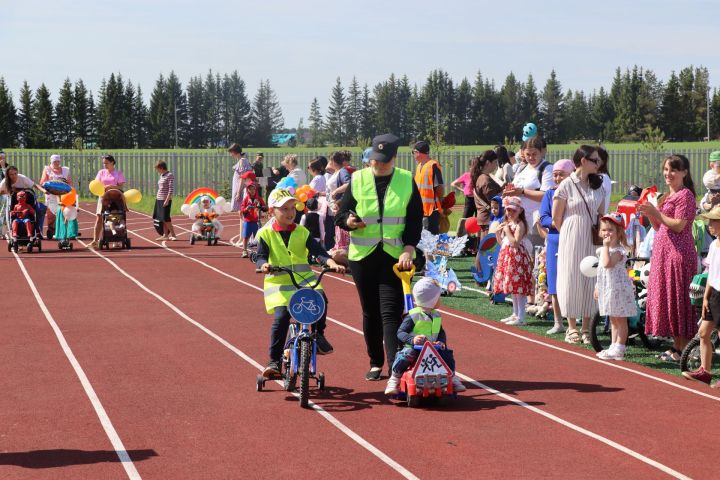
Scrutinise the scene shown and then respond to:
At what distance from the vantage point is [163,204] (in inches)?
919

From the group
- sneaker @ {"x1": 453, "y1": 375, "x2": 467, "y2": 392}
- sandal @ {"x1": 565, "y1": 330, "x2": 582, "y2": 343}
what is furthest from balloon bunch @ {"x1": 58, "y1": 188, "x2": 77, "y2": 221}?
sneaker @ {"x1": 453, "y1": 375, "x2": 467, "y2": 392}

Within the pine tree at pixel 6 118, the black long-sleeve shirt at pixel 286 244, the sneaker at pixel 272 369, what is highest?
the pine tree at pixel 6 118

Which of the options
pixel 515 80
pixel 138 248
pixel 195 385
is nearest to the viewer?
pixel 195 385

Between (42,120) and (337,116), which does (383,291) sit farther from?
(337,116)

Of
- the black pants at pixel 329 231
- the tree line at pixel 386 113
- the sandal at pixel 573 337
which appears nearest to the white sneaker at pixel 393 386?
the sandal at pixel 573 337

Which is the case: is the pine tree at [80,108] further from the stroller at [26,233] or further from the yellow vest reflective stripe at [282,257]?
the yellow vest reflective stripe at [282,257]

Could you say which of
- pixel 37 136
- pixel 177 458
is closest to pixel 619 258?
pixel 177 458

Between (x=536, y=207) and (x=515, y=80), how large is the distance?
15880cm

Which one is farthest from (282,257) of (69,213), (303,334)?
(69,213)

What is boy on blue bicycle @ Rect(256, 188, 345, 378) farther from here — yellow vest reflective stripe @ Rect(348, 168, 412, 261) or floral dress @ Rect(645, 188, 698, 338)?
floral dress @ Rect(645, 188, 698, 338)

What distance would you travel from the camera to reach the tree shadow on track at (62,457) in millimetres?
6703

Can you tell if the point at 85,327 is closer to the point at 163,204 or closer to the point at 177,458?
the point at 177,458

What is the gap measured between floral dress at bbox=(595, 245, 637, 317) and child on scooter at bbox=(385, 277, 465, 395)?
2.21m

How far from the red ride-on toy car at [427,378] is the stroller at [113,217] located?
48.9ft
